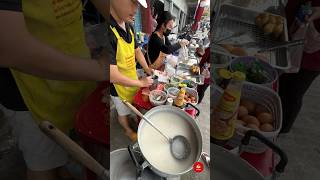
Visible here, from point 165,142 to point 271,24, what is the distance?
0.55 m

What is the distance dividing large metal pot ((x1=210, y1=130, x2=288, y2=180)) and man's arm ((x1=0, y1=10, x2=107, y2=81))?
0.34m

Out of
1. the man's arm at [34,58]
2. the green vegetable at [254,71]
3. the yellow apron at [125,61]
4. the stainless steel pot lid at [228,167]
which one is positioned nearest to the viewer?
the man's arm at [34,58]

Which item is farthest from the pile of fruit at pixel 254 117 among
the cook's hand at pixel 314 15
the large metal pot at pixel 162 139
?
the cook's hand at pixel 314 15

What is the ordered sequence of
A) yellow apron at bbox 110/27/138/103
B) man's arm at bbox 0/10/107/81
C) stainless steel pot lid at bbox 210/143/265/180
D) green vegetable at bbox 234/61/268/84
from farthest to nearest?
green vegetable at bbox 234/61/268/84 < stainless steel pot lid at bbox 210/143/265/180 < yellow apron at bbox 110/27/138/103 < man's arm at bbox 0/10/107/81

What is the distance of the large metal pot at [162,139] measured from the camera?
0.57 metres

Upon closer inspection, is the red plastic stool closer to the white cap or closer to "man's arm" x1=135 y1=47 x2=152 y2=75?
"man's arm" x1=135 y1=47 x2=152 y2=75

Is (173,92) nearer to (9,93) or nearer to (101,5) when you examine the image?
(101,5)

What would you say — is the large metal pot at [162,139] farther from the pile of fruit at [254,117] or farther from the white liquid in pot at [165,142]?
the pile of fruit at [254,117]

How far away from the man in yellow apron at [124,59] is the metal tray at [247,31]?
1.14 ft

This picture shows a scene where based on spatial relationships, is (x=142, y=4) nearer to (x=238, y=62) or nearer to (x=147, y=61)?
(x=147, y=61)

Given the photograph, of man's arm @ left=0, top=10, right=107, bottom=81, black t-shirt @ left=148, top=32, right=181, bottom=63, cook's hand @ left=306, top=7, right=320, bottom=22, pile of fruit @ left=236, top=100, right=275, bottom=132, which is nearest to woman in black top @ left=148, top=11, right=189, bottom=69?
black t-shirt @ left=148, top=32, right=181, bottom=63

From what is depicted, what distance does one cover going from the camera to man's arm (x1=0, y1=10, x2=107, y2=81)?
44 centimetres

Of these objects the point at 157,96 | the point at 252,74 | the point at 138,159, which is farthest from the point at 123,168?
the point at 252,74

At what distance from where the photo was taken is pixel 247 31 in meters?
0.94
